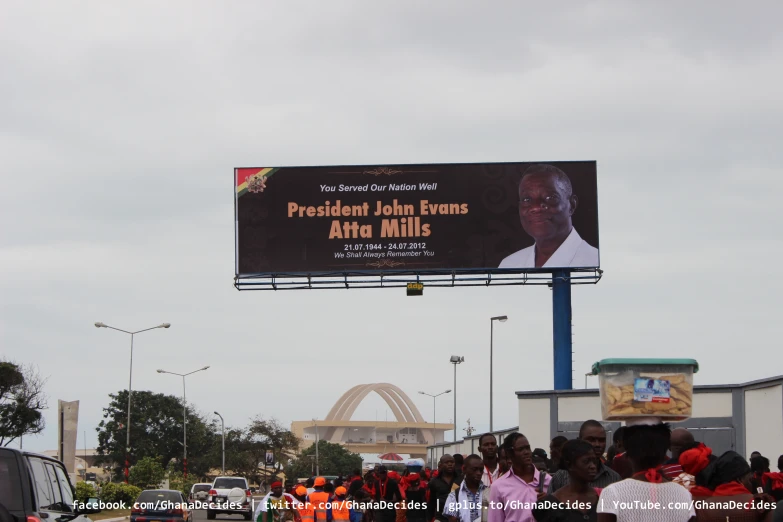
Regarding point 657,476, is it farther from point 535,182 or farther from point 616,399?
point 535,182

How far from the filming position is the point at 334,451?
4277 inches

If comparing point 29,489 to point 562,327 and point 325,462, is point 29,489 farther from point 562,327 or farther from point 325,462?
point 325,462

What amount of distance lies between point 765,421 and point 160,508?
1429 centimetres

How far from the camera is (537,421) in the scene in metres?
30.7

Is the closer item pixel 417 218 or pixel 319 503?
pixel 319 503

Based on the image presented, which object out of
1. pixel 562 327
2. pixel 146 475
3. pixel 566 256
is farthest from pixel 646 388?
pixel 146 475

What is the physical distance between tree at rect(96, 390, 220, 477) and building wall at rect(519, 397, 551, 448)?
6491 cm

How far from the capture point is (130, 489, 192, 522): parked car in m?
26.5

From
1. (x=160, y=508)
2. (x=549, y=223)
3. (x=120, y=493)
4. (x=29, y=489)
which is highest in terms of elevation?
(x=549, y=223)

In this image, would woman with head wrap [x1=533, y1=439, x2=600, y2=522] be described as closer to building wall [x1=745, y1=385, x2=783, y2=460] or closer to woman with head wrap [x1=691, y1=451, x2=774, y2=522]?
woman with head wrap [x1=691, y1=451, x2=774, y2=522]

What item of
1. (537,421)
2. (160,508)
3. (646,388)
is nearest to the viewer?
(646,388)

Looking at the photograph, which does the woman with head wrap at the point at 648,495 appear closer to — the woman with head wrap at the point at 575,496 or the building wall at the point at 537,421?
the woman with head wrap at the point at 575,496

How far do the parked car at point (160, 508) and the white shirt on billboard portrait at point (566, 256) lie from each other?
1200 cm

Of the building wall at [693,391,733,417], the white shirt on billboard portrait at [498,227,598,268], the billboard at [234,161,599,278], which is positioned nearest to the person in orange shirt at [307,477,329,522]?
the building wall at [693,391,733,417]
